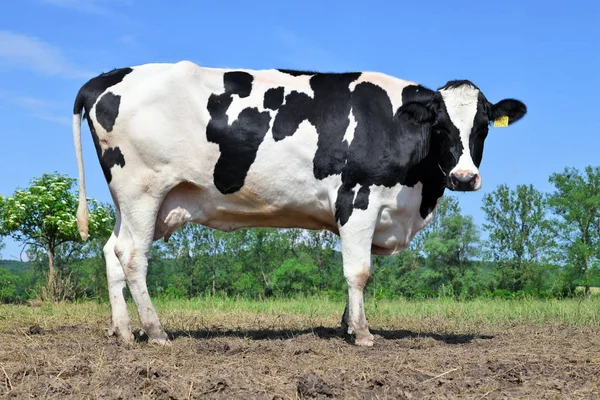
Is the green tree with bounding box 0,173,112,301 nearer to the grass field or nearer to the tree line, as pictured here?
the tree line

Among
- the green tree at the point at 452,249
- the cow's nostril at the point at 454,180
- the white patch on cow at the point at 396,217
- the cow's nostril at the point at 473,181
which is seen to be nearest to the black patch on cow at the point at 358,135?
the white patch on cow at the point at 396,217

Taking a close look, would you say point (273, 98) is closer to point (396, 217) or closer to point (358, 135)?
point (358, 135)

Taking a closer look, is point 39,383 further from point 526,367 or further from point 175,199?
point 526,367

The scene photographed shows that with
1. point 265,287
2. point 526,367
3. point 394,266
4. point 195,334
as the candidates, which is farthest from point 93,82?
point 394,266

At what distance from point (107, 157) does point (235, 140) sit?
171cm

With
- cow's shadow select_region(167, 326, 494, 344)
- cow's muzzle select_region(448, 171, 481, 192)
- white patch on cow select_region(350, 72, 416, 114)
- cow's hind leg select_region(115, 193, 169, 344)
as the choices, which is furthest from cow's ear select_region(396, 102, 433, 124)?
→ cow's hind leg select_region(115, 193, 169, 344)

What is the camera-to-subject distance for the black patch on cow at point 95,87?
8.90 metres

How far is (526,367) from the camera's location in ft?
22.3

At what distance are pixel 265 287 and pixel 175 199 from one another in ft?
59.0

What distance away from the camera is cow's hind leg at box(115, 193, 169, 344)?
334 inches

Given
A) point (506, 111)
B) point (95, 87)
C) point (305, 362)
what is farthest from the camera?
point (506, 111)

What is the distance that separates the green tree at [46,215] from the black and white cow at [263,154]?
13002mm

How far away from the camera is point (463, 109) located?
28.4ft

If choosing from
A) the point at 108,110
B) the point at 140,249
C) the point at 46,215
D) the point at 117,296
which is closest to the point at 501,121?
the point at 140,249
